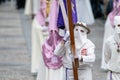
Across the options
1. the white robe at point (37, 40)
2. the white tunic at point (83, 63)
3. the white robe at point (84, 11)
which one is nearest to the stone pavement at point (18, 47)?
the white robe at point (37, 40)

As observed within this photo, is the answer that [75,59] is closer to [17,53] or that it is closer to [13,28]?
[17,53]

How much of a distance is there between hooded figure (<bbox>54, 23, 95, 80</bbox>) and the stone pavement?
12.1 feet

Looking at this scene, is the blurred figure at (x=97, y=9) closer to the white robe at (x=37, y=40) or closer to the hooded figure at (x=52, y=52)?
the white robe at (x=37, y=40)

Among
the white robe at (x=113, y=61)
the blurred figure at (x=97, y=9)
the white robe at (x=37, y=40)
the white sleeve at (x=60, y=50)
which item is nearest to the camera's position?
the white sleeve at (x=60, y=50)

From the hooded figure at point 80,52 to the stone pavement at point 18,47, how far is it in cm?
368

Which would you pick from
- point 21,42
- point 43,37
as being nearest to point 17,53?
point 21,42

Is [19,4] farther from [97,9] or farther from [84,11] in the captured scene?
[84,11]

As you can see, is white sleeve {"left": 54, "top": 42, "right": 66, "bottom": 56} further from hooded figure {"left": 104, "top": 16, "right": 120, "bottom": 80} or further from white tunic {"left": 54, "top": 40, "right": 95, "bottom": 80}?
hooded figure {"left": 104, "top": 16, "right": 120, "bottom": 80}

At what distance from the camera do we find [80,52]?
636cm

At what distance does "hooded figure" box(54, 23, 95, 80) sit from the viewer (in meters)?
6.34

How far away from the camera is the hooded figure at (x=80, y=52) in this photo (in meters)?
6.34

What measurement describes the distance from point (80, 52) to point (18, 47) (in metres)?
8.11

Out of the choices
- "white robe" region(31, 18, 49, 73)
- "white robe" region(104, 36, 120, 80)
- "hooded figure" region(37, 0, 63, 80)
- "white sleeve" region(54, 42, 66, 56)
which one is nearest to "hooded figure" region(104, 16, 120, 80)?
"white robe" region(104, 36, 120, 80)

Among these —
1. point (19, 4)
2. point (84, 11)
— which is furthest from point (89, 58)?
point (19, 4)
